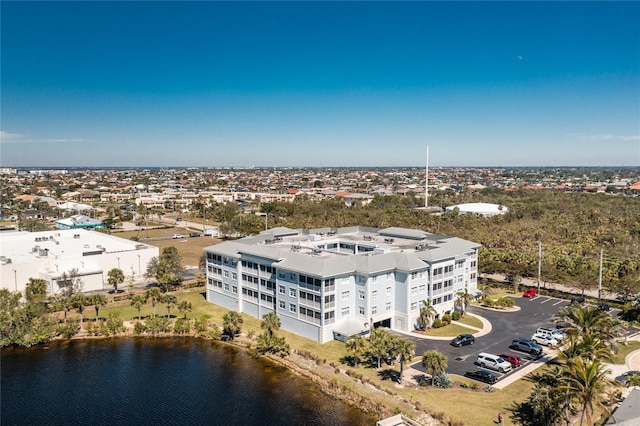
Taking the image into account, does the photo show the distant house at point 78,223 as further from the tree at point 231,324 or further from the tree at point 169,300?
the tree at point 231,324

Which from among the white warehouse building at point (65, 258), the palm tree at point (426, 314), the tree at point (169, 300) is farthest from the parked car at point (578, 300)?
the white warehouse building at point (65, 258)

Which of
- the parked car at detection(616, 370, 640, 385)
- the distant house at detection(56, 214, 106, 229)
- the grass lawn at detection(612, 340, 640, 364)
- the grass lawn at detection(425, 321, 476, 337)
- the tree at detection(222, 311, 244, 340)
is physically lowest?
the grass lawn at detection(425, 321, 476, 337)

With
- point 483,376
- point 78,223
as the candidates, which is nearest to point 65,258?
point 78,223

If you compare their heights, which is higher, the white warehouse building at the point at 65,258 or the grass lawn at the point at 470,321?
the white warehouse building at the point at 65,258

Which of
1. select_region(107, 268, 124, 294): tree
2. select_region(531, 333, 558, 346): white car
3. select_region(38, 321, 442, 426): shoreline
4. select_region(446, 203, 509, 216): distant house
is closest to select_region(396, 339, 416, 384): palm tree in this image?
select_region(38, 321, 442, 426): shoreline

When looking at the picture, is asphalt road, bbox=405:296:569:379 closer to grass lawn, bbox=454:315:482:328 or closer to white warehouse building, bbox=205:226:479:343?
grass lawn, bbox=454:315:482:328

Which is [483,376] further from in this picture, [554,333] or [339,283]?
[339,283]

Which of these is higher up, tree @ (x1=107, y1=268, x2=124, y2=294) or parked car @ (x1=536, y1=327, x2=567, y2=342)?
tree @ (x1=107, y1=268, x2=124, y2=294)
